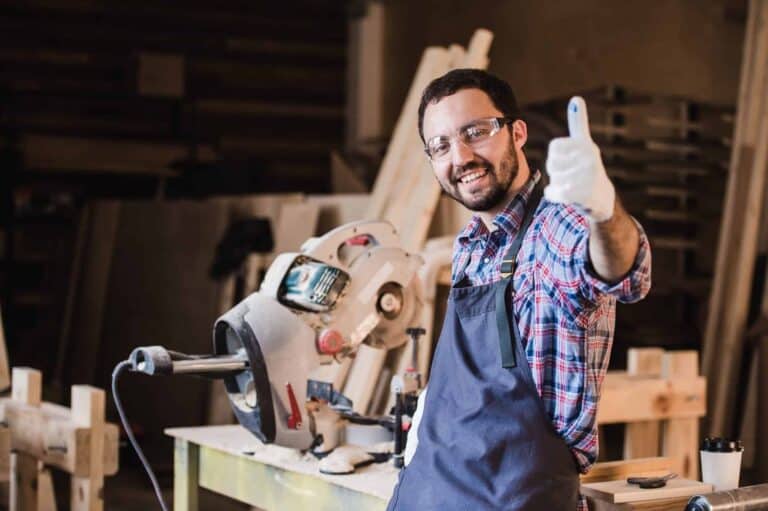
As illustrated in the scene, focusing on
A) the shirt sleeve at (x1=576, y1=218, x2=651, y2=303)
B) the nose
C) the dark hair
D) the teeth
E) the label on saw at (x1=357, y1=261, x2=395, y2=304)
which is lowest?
the label on saw at (x1=357, y1=261, x2=395, y2=304)

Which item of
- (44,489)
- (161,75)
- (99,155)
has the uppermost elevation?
(161,75)

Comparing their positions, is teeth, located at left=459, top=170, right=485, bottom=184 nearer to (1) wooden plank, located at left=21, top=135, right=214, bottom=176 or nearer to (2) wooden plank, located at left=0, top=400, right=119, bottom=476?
(2) wooden plank, located at left=0, top=400, right=119, bottom=476

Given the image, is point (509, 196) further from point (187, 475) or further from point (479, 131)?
point (187, 475)

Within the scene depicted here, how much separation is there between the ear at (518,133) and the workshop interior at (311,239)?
136 mm

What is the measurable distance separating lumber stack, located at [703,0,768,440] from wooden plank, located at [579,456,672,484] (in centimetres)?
351

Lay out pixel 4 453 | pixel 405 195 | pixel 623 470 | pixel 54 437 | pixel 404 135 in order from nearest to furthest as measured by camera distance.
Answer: pixel 623 470 → pixel 4 453 → pixel 54 437 → pixel 405 195 → pixel 404 135

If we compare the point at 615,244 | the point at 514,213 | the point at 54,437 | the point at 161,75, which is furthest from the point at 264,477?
the point at 161,75

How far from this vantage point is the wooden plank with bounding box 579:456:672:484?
2611 mm

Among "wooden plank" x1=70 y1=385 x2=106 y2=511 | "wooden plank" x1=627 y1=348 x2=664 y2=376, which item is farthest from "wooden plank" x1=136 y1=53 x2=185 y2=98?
"wooden plank" x1=70 y1=385 x2=106 y2=511

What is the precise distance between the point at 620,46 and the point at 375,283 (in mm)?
5369

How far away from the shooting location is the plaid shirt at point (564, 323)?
2.10m

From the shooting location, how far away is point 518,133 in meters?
2.43

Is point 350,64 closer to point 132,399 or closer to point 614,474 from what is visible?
point 132,399

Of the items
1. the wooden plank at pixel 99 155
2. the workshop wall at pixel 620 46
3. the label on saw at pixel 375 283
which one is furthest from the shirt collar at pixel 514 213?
the wooden plank at pixel 99 155
